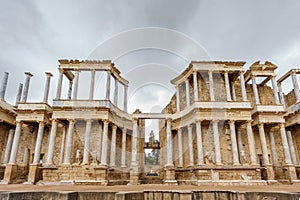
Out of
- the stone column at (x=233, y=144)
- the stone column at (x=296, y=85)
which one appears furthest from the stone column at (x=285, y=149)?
the stone column at (x=233, y=144)

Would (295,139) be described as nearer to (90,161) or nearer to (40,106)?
(90,161)

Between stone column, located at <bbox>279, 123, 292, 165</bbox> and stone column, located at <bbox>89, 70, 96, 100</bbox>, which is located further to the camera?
stone column, located at <bbox>89, 70, 96, 100</bbox>

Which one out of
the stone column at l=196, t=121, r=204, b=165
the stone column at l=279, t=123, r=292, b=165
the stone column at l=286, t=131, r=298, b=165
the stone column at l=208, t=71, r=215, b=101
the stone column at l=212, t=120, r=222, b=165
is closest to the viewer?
the stone column at l=212, t=120, r=222, b=165

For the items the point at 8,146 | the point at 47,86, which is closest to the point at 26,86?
the point at 47,86

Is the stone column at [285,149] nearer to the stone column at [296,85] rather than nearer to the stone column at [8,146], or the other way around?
the stone column at [296,85]

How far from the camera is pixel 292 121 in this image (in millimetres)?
21031

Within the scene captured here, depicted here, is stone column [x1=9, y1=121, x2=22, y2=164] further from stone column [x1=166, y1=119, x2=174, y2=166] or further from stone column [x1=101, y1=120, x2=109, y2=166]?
stone column [x1=166, y1=119, x2=174, y2=166]

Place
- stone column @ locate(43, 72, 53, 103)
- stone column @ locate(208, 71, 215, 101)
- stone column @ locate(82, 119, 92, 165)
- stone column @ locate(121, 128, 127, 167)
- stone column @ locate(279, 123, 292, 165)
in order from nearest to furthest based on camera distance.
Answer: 1. stone column @ locate(82, 119, 92, 165)
2. stone column @ locate(279, 123, 292, 165)
3. stone column @ locate(208, 71, 215, 101)
4. stone column @ locate(43, 72, 53, 103)
5. stone column @ locate(121, 128, 127, 167)

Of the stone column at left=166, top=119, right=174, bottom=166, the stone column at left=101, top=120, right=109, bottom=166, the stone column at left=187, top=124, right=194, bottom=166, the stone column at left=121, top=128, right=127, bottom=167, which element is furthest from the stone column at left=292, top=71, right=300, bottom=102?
the stone column at left=101, top=120, right=109, bottom=166

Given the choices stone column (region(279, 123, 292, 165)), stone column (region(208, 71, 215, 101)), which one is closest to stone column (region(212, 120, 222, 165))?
stone column (region(208, 71, 215, 101))

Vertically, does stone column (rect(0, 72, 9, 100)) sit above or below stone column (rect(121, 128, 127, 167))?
above

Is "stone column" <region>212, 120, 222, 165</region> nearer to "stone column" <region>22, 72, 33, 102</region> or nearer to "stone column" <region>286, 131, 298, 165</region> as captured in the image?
"stone column" <region>286, 131, 298, 165</region>

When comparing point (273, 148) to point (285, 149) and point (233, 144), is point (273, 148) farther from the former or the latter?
point (233, 144)

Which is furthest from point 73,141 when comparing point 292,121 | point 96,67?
point 292,121
